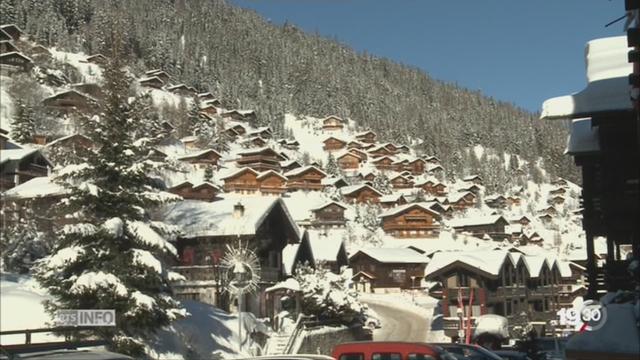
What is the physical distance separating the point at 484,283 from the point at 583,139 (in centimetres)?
2967

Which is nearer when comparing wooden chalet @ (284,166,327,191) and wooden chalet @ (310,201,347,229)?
wooden chalet @ (310,201,347,229)

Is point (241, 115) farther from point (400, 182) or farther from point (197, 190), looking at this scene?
point (197, 190)

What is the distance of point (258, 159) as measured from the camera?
3607 inches

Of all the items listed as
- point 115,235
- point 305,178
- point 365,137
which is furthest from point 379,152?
point 115,235

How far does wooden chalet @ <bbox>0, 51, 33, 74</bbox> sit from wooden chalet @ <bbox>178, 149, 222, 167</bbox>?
20817mm

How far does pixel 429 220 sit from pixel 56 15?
276 feet

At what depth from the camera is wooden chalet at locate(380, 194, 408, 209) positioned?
9706 cm

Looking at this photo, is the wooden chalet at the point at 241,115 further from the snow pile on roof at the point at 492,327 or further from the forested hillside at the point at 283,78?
the snow pile on roof at the point at 492,327

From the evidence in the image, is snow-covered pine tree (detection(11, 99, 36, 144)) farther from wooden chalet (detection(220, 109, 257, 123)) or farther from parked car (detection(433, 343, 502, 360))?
wooden chalet (detection(220, 109, 257, 123))

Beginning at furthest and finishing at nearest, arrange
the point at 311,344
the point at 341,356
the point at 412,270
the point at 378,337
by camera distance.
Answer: the point at 412,270
the point at 378,337
the point at 311,344
the point at 341,356

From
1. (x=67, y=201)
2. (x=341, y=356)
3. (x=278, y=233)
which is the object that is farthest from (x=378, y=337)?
(x=341, y=356)

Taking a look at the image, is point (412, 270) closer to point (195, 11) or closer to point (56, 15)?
point (56, 15)

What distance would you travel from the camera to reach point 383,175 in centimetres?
11556

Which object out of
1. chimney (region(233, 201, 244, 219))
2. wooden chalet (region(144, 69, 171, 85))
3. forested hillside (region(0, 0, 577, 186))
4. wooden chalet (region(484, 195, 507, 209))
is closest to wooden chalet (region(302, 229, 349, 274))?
chimney (region(233, 201, 244, 219))
